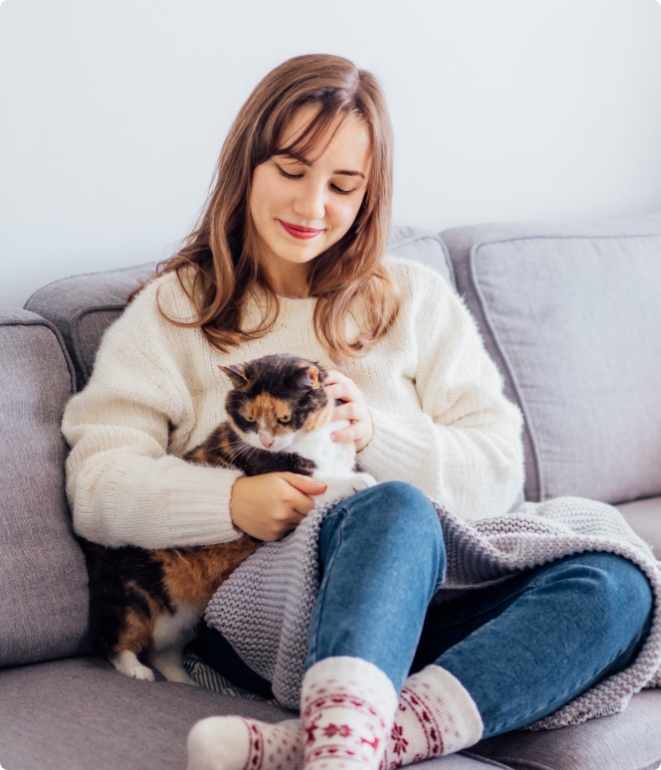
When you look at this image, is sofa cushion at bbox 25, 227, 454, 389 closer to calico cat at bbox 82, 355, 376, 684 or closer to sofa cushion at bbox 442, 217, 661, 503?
calico cat at bbox 82, 355, 376, 684

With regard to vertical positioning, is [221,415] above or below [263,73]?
below

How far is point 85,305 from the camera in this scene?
1.44 m

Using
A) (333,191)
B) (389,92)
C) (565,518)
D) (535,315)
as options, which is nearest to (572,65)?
(389,92)

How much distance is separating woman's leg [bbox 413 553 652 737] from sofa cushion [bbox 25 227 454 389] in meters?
0.76

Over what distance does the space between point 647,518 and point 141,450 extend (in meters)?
1.07

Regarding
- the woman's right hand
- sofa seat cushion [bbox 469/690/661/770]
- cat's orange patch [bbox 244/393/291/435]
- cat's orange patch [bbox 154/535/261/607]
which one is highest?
cat's orange patch [bbox 244/393/291/435]

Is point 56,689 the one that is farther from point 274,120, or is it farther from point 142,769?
point 274,120

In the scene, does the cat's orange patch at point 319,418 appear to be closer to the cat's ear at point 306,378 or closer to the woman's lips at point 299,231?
the cat's ear at point 306,378

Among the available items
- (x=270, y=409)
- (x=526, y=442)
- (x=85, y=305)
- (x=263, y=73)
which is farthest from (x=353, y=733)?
(x=263, y=73)

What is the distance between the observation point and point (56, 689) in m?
1.12

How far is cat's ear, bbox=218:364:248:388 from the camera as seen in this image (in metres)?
1.16

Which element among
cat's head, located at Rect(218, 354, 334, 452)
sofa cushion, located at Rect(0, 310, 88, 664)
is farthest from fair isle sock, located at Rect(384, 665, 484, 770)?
sofa cushion, located at Rect(0, 310, 88, 664)

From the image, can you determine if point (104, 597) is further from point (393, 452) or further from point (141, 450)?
point (393, 452)

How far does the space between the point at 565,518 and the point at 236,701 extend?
25.9 inches
